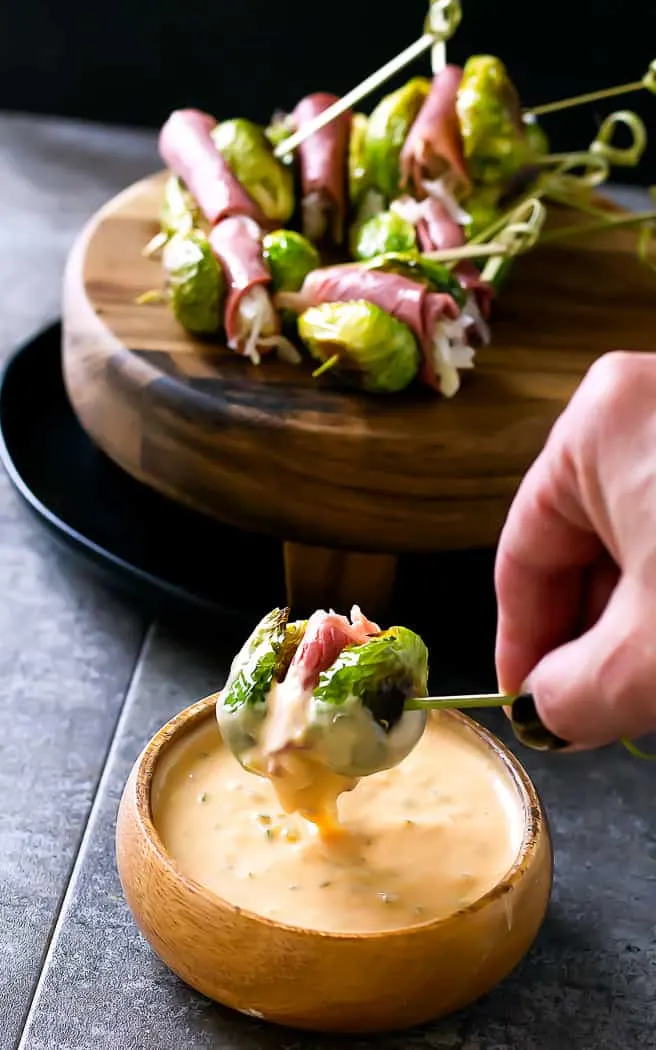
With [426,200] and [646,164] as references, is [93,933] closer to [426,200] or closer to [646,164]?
[426,200]

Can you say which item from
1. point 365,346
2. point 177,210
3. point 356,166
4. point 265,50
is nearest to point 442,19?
point 356,166

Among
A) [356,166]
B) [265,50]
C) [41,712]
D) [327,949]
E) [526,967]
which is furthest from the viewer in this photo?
[265,50]

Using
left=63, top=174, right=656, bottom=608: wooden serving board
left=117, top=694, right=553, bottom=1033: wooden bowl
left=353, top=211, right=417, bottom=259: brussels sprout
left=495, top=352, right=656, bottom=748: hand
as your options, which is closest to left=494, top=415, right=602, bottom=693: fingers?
left=495, top=352, right=656, bottom=748: hand

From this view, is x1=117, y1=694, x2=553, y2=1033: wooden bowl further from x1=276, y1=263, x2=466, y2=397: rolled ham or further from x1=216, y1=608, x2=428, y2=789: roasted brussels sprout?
x1=276, y1=263, x2=466, y2=397: rolled ham

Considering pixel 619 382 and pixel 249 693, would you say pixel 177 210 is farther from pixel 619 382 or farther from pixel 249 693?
pixel 619 382

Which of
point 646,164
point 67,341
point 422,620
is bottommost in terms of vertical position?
point 646,164

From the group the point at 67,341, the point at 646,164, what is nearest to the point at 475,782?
the point at 67,341

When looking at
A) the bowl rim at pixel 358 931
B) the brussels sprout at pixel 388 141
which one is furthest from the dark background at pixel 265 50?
the bowl rim at pixel 358 931
